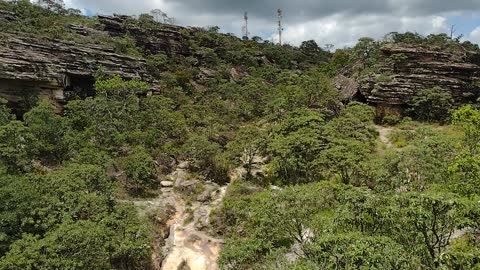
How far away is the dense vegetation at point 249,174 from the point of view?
15883 mm

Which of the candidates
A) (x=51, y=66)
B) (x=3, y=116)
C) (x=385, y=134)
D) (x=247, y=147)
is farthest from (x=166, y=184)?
(x=385, y=134)

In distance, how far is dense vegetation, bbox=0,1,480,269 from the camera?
15883 mm

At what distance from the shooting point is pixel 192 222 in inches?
1275

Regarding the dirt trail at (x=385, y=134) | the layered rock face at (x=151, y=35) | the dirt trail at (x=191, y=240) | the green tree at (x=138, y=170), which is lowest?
the dirt trail at (x=191, y=240)

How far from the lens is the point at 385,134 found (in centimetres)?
4928

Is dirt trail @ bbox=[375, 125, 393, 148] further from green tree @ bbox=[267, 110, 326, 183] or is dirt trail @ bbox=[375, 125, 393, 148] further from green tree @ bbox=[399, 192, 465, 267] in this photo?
green tree @ bbox=[399, 192, 465, 267]

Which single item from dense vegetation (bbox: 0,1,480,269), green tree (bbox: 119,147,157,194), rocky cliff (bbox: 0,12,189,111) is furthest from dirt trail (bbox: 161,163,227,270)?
rocky cliff (bbox: 0,12,189,111)

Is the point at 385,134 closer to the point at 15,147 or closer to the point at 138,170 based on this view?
the point at 138,170

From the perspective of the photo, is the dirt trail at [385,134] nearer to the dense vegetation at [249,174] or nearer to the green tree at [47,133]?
the dense vegetation at [249,174]

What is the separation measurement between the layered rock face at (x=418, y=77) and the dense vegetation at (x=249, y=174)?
2.75m

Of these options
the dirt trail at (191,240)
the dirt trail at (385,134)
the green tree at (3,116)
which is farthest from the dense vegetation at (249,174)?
the dirt trail at (191,240)

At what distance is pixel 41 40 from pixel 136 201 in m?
28.1

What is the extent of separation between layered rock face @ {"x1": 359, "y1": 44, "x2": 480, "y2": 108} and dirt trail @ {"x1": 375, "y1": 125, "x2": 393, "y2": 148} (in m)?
4.18

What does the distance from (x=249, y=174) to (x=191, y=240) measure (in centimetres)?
1154
